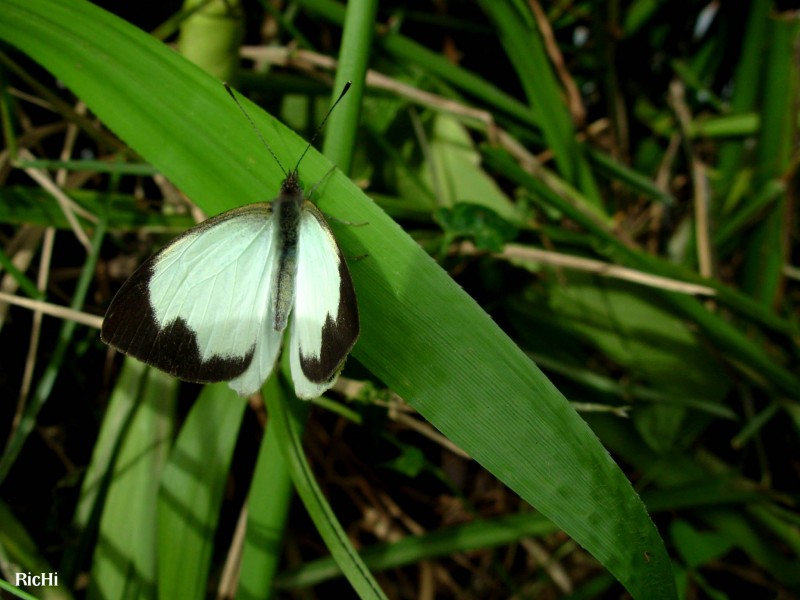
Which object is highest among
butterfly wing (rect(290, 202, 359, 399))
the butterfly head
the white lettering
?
the butterfly head

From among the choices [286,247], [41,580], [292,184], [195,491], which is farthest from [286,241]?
[41,580]

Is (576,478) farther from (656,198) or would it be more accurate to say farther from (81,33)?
(656,198)

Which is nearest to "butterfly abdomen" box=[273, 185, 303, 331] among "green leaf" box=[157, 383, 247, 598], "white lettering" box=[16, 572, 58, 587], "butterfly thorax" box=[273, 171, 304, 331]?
"butterfly thorax" box=[273, 171, 304, 331]

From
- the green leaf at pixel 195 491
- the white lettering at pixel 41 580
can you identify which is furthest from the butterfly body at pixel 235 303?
the white lettering at pixel 41 580

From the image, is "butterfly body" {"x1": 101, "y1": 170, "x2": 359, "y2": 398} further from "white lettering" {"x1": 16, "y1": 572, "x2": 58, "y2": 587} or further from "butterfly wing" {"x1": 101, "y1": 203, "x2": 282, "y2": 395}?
"white lettering" {"x1": 16, "y1": 572, "x2": 58, "y2": 587}

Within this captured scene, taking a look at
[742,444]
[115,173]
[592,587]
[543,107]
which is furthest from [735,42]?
[115,173]

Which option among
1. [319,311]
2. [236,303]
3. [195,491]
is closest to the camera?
[319,311]

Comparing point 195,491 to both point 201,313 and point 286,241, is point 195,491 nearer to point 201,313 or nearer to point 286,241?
point 201,313
